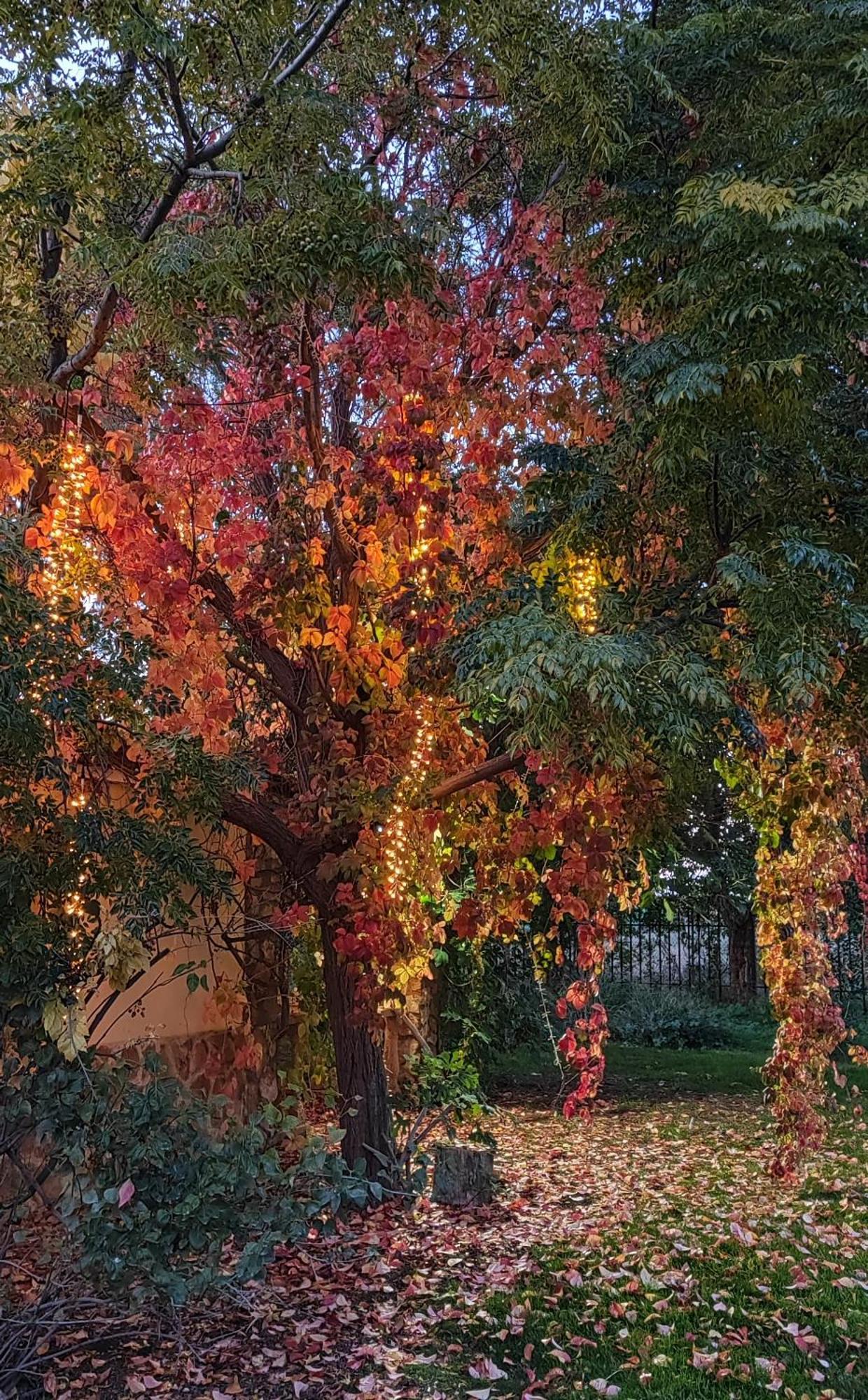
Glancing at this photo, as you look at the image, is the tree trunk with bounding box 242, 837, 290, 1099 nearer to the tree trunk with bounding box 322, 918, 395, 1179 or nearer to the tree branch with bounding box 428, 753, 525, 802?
the tree trunk with bounding box 322, 918, 395, 1179

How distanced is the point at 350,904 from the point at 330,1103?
114 centimetres

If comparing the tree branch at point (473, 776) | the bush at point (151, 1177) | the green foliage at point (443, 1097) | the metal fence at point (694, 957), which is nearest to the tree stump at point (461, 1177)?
the green foliage at point (443, 1097)

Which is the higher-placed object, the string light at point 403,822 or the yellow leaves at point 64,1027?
the string light at point 403,822

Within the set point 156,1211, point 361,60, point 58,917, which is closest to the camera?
point 156,1211

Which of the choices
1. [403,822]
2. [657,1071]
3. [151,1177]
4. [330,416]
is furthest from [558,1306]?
[657,1071]

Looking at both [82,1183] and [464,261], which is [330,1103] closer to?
[82,1183]

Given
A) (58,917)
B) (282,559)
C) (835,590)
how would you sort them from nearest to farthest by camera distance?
(58,917) < (835,590) < (282,559)

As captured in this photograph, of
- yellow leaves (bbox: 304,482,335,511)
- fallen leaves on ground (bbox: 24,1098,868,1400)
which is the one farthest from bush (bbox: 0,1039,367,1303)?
yellow leaves (bbox: 304,482,335,511)

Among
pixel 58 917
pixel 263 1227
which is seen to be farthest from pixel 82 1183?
pixel 58 917

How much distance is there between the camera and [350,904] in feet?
15.4

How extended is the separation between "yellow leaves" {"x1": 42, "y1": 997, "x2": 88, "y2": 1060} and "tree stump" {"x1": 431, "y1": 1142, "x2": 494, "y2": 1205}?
279cm

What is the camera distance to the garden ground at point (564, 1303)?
3.25 meters

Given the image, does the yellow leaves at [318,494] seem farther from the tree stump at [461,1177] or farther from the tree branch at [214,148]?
the tree stump at [461,1177]

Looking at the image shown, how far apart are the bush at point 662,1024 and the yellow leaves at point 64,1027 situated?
27.9 ft
